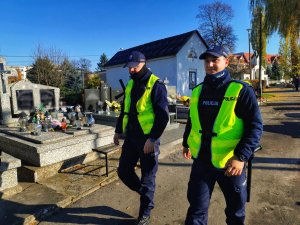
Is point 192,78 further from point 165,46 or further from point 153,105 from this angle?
point 153,105

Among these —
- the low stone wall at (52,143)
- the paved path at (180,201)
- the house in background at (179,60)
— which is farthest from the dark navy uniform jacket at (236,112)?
the house in background at (179,60)

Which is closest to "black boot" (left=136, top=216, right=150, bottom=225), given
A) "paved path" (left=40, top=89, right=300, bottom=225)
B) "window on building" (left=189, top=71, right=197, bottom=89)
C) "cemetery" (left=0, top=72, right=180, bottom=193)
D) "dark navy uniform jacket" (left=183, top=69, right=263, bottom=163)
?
"paved path" (left=40, top=89, right=300, bottom=225)

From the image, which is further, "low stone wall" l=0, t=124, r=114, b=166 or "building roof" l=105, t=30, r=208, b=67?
"building roof" l=105, t=30, r=208, b=67

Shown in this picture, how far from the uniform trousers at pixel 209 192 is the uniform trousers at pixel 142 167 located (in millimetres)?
748

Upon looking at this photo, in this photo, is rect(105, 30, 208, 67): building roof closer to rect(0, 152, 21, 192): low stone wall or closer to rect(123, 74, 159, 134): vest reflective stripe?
rect(0, 152, 21, 192): low stone wall

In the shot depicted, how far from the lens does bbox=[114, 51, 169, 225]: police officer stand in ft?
9.97

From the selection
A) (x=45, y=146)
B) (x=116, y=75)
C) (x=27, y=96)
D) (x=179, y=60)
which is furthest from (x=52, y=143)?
(x=116, y=75)

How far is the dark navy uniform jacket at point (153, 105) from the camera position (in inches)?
119

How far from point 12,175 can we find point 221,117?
334 centimetres

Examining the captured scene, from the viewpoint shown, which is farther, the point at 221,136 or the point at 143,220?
the point at 143,220

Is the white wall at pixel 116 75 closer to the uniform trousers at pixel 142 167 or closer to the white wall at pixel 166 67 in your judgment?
the white wall at pixel 166 67

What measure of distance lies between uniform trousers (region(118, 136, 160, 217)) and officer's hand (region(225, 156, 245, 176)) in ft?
3.31

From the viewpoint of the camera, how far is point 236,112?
2.29 metres

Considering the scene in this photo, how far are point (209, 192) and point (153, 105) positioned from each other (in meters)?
1.16
